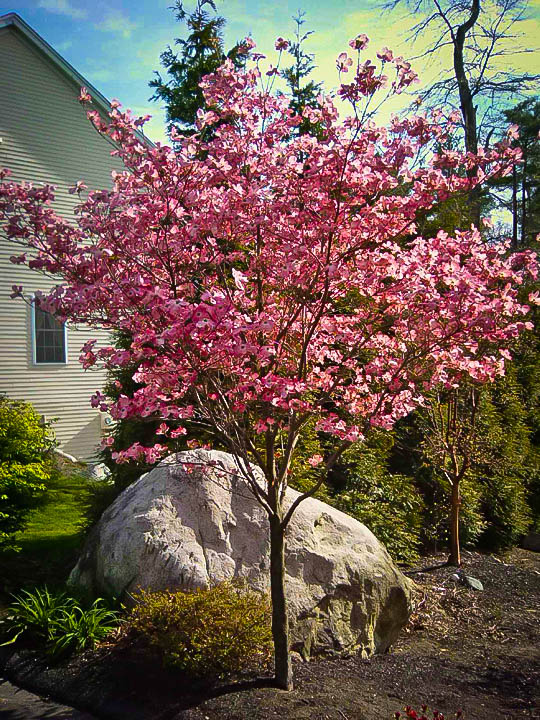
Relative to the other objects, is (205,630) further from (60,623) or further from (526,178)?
(526,178)

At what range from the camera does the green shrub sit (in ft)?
11.8

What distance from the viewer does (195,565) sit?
4168 millimetres

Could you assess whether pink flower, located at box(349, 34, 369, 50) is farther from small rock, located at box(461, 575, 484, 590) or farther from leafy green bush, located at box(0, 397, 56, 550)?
small rock, located at box(461, 575, 484, 590)

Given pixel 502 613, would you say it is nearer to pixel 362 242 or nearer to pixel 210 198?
pixel 362 242

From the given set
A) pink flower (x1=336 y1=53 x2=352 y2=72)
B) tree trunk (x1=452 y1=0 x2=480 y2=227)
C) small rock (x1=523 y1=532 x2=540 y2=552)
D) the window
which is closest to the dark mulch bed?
pink flower (x1=336 y1=53 x2=352 y2=72)

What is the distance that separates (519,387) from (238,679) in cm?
738

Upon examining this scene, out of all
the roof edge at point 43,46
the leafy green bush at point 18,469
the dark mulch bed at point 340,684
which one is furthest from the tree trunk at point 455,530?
the roof edge at point 43,46

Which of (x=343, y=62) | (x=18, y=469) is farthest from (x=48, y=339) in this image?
(x=343, y=62)

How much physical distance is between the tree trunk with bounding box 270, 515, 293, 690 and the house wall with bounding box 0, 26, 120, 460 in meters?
8.98

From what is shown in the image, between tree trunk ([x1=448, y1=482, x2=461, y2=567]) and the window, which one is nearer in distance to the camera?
tree trunk ([x1=448, y1=482, x2=461, y2=567])

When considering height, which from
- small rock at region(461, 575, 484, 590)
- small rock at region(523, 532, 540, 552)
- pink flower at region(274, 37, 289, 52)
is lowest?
small rock at region(523, 532, 540, 552)

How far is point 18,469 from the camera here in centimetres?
565

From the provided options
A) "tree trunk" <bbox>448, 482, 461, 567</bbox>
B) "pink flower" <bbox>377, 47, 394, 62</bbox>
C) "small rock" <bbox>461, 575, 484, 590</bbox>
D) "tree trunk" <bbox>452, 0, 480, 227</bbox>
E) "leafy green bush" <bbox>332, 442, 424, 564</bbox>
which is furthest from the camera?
"tree trunk" <bbox>452, 0, 480, 227</bbox>

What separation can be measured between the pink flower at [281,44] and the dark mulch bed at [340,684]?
11.0ft
